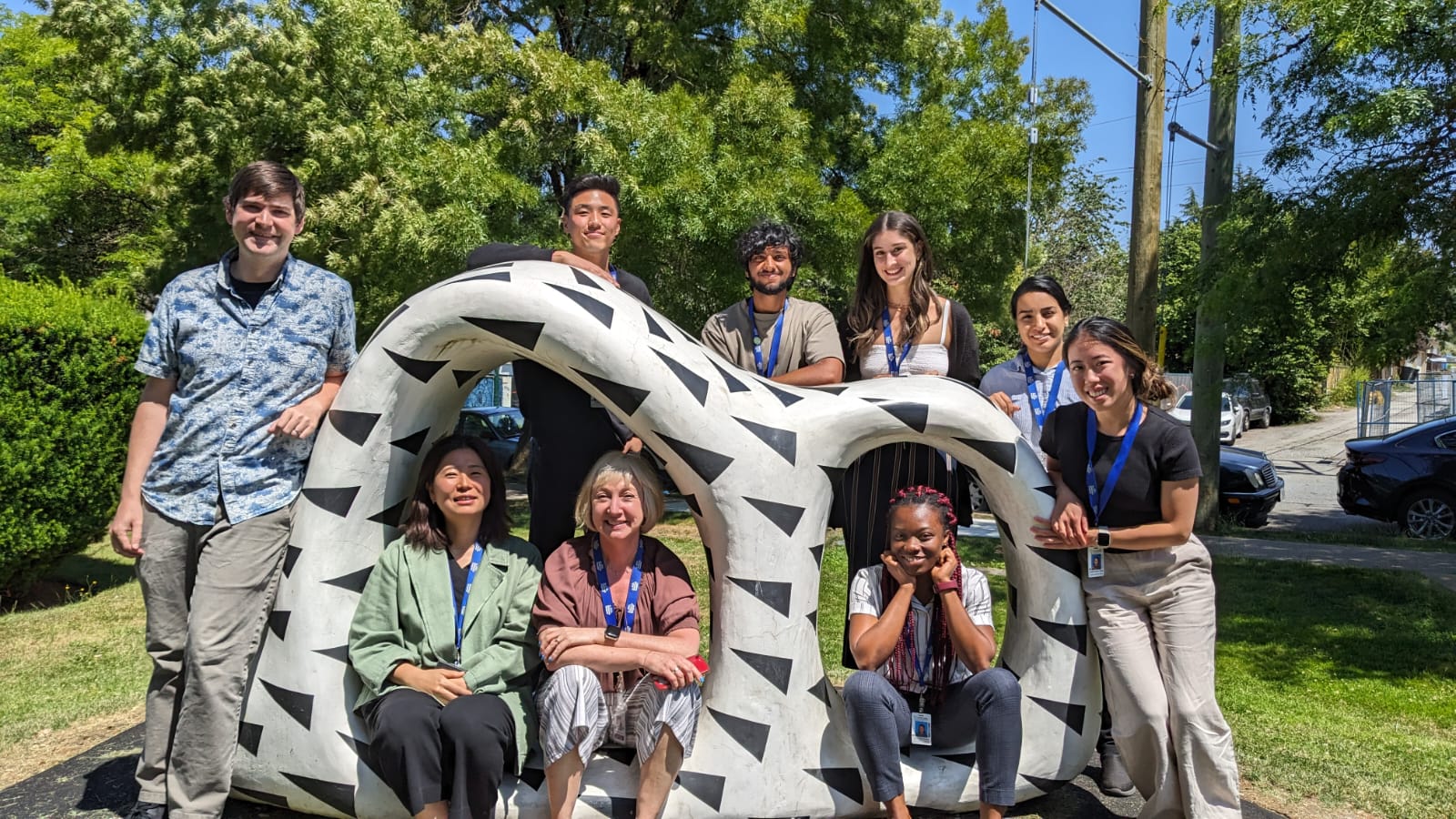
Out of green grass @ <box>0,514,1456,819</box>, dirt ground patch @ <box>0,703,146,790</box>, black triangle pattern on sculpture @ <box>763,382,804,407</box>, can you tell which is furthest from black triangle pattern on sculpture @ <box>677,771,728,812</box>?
dirt ground patch @ <box>0,703,146,790</box>

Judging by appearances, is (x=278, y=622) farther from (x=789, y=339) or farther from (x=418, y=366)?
(x=789, y=339)

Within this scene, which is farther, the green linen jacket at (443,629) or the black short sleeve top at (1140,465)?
the black short sleeve top at (1140,465)

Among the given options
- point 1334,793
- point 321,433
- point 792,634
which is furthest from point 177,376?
point 1334,793

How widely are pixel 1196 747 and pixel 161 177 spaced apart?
13.3 meters

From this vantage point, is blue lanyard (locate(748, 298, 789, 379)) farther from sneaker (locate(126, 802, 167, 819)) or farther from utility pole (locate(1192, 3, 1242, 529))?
utility pole (locate(1192, 3, 1242, 529))

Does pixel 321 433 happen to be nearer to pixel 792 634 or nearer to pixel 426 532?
pixel 426 532

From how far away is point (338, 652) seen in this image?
11.8 ft

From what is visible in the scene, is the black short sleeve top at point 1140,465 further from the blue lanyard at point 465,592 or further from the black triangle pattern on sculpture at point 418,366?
the black triangle pattern on sculpture at point 418,366

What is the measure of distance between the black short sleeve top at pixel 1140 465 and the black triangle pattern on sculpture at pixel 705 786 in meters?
1.65

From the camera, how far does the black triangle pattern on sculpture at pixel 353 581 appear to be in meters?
3.66

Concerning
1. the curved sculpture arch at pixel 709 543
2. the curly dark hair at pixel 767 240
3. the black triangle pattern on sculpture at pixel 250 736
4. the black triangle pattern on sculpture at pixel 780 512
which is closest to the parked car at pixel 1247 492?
the curved sculpture arch at pixel 709 543

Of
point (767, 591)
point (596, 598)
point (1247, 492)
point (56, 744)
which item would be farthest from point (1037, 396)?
point (1247, 492)

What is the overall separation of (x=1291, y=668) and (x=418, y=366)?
5407 millimetres

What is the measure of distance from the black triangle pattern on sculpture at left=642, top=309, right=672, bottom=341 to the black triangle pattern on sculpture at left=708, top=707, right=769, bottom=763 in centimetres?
137
